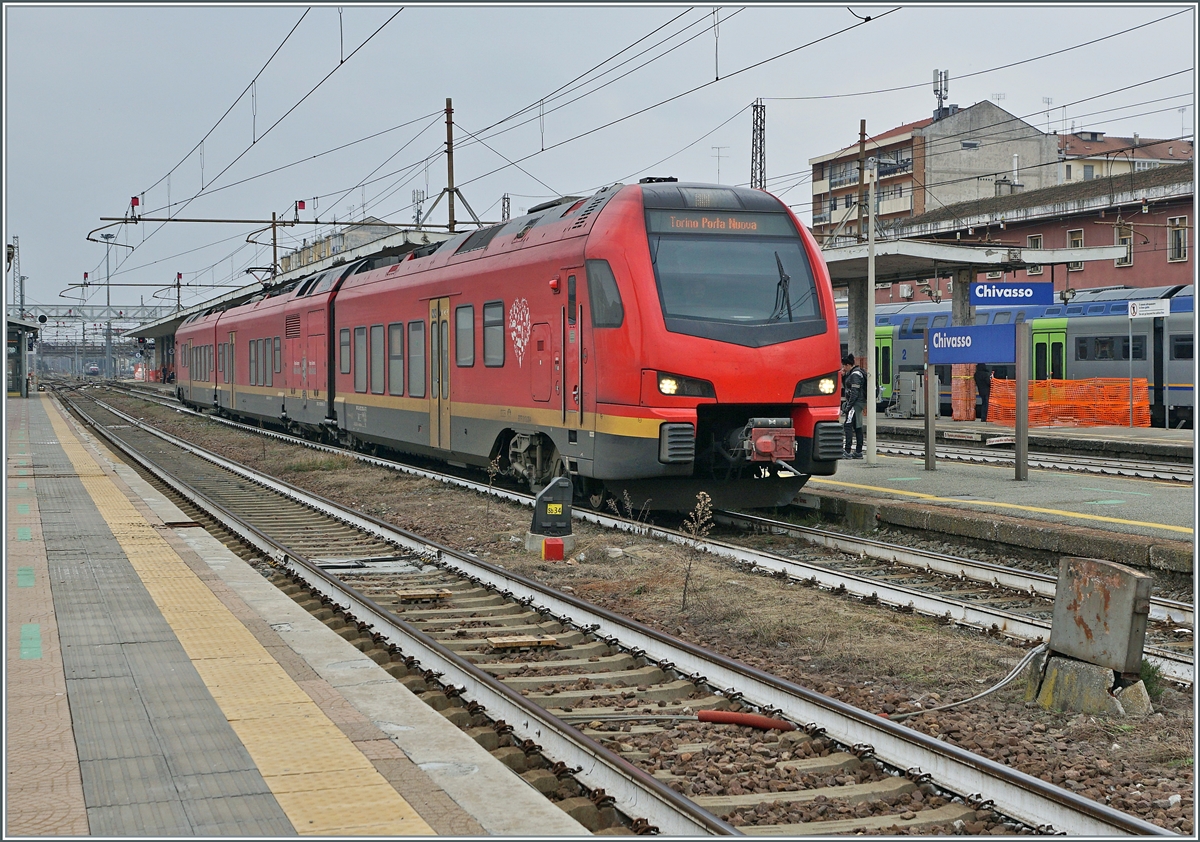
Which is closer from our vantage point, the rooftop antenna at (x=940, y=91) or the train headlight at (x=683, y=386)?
the train headlight at (x=683, y=386)

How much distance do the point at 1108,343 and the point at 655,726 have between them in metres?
27.2

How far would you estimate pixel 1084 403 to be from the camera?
28984 mm

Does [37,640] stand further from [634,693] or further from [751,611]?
[751,611]

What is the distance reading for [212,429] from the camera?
34.0m

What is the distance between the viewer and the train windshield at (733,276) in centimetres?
1216

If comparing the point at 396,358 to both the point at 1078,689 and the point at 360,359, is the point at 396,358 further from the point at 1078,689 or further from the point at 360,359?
the point at 1078,689

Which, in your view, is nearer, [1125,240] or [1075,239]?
[1125,240]

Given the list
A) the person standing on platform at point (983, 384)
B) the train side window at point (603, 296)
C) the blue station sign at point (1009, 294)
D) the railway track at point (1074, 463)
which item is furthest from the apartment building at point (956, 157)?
the train side window at point (603, 296)

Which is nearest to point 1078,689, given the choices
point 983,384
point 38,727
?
point 38,727

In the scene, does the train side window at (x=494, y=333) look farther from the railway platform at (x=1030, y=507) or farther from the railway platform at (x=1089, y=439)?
the railway platform at (x=1089, y=439)

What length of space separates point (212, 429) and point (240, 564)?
24759 millimetres

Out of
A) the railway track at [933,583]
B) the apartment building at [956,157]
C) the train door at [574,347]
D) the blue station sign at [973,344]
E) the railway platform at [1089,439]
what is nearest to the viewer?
the railway track at [933,583]

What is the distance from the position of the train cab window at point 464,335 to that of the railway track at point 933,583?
3.88 metres

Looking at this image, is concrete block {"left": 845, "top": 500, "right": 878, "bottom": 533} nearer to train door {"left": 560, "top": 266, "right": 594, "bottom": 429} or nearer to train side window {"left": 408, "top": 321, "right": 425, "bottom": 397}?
train door {"left": 560, "top": 266, "right": 594, "bottom": 429}
